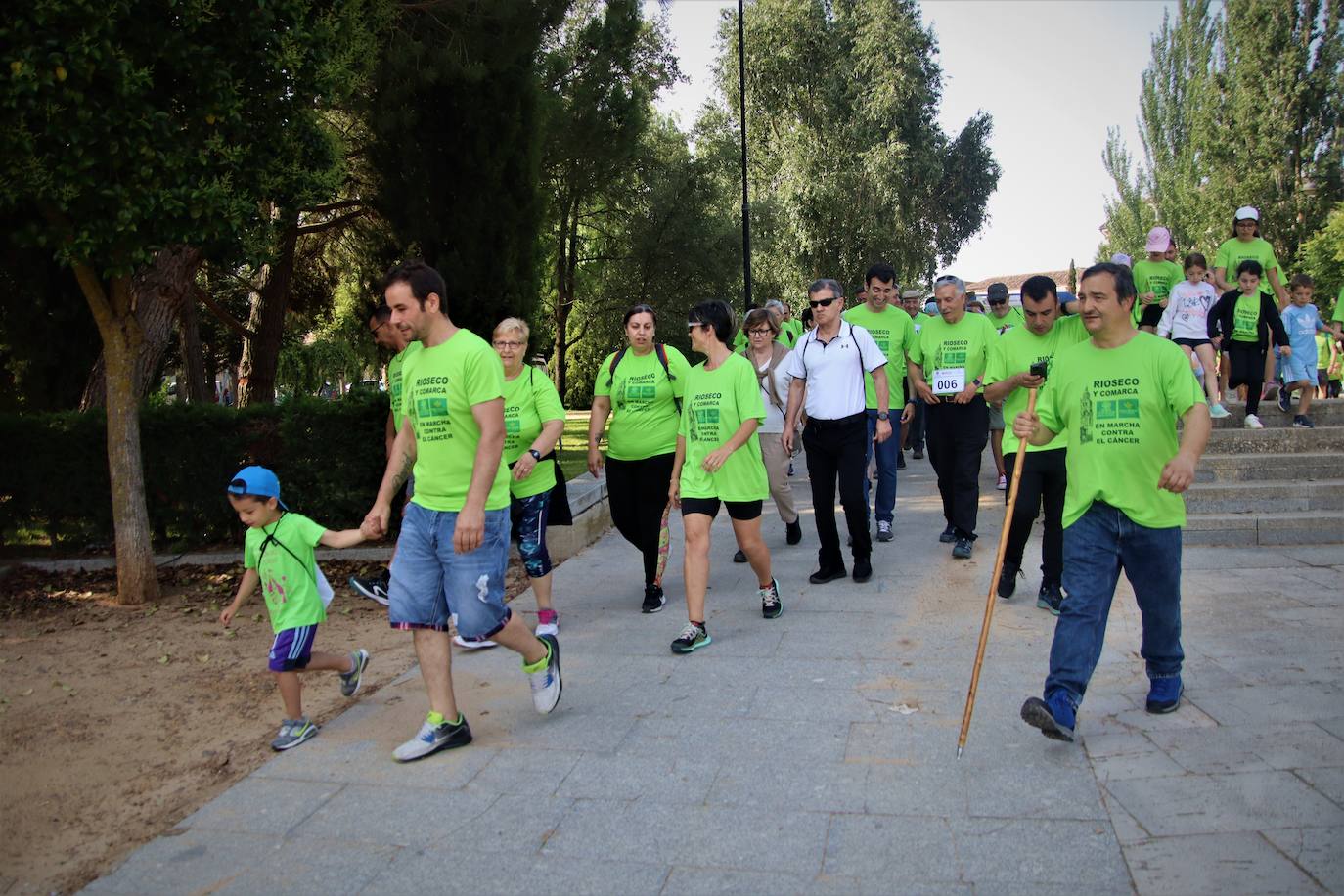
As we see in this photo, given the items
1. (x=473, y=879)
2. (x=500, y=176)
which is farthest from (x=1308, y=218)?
(x=473, y=879)

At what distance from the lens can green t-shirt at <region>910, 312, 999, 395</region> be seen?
25.8 feet

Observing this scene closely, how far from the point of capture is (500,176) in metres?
11.0

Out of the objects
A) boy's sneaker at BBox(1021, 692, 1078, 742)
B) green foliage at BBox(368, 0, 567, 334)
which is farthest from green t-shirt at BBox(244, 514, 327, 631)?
green foliage at BBox(368, 0, 567, 334)

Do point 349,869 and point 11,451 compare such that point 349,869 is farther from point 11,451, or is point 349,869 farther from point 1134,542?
point 11,451

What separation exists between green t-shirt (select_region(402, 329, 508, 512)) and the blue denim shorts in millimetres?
101

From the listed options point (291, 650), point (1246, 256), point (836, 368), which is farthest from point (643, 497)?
point (1246, 256)

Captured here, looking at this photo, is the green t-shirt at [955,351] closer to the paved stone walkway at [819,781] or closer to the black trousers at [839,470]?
→ the black trousers at [839,470]

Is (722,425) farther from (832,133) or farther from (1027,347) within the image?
(832,133)

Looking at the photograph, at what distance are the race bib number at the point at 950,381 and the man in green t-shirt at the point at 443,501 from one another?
4264 mm

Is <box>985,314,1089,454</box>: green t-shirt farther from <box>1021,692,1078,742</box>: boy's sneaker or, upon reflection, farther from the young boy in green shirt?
the young boy in green shirt

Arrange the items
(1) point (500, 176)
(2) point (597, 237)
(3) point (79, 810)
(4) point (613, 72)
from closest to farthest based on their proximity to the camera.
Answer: (3) point (79, 810) < (1) point (500, 176) < (4) point (613, 72) < (2) point (597, 237)

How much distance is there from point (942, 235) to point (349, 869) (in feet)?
133

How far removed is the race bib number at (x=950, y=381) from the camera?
786 centimetres

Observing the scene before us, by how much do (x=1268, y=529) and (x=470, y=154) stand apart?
25.7 feet
